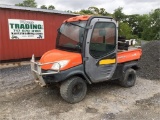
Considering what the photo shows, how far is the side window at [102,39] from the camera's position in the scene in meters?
5.92

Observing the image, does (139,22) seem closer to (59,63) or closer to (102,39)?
(102,39)

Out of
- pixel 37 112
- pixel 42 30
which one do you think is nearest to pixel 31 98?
pixel 37 112

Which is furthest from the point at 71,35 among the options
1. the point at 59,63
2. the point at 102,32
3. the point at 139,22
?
the point at 139,22

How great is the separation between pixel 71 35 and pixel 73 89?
148cm

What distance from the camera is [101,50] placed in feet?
20.1

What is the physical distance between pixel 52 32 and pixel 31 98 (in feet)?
21.7

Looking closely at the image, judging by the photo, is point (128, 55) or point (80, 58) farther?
point (128, 55)

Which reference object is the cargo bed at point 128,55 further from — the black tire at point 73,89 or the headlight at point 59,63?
the headlight at point 59,63

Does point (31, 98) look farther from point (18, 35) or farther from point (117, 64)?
point (18, 35)

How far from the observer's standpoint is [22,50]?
36.2ft

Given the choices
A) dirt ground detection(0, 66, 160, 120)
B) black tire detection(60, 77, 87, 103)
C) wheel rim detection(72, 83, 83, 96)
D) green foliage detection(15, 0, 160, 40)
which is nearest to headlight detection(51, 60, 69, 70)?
black tire detection(60, 77, 87, 103)

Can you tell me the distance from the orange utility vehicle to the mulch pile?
236 centimetres

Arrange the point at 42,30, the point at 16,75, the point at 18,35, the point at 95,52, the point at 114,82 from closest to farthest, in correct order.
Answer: the point at 95,52, the point at 114,82, the point at 16,75, the point at 18,35, the point at 42,30

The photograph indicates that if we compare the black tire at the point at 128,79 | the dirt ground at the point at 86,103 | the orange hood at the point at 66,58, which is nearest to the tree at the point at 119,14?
the dirt ground at the point at 86,103
